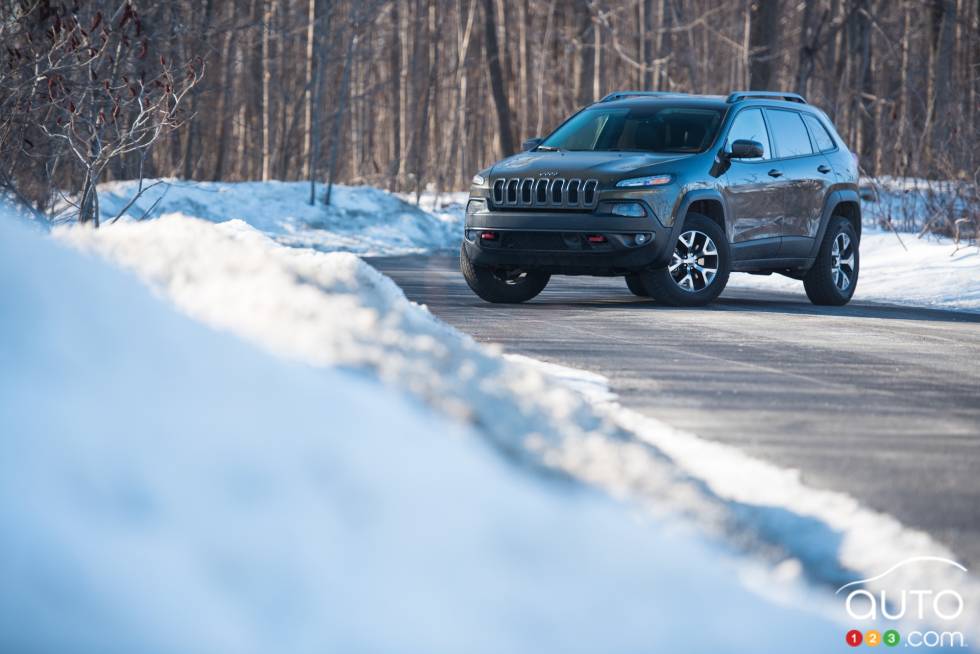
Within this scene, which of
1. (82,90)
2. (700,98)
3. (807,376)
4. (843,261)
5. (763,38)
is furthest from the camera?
(763,38)

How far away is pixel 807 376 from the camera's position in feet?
27.2

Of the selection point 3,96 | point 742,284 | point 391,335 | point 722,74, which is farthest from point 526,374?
point 722,74

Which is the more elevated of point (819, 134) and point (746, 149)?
point (819, 134)

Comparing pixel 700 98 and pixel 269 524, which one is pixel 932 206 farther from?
pixel 269 524

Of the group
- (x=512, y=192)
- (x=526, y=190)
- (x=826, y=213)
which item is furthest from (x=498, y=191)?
(x=826, y=213)

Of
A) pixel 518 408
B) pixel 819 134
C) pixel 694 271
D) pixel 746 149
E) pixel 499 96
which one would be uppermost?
pixel 499 96

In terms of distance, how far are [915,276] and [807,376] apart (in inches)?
364

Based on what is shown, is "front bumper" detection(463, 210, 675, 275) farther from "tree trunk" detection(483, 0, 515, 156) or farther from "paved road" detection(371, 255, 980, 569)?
"tree trunk" detection(483, 0, 515, 156)

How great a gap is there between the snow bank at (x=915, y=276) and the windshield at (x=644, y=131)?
3.15m

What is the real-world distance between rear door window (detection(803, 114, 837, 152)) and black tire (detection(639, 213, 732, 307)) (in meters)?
2.21

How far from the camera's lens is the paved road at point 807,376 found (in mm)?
5574

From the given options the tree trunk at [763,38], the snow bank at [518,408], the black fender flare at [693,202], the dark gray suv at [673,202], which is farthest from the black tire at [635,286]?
the tree trunk at [763,38]

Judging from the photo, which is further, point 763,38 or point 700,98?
point 763,38

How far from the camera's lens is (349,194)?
27797mm
